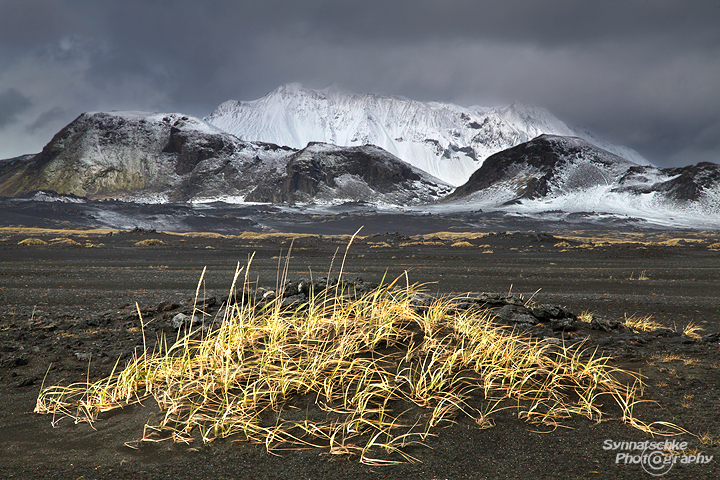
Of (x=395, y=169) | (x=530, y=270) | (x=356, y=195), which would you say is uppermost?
(x=395, y=169)

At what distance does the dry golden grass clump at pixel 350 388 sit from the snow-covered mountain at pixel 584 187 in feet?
338

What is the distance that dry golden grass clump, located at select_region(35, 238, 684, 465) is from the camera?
315 centimetres

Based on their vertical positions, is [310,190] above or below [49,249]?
above

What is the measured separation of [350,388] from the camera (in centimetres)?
363

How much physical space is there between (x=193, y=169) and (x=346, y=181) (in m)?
61.4

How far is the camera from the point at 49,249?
2670 centimetres

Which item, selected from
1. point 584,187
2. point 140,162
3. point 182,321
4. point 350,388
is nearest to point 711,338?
point 350,388

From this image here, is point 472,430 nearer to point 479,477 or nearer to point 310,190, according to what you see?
point 479,477

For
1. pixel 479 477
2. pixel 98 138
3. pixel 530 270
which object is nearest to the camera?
pixel 479 477

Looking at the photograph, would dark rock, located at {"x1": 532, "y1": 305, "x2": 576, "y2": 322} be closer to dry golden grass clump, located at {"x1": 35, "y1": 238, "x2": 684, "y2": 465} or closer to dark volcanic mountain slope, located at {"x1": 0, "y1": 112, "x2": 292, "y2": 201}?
dry golden grass clump, located at {"x1": 35, "y1": 238, "x2": 684, "y2": 465}

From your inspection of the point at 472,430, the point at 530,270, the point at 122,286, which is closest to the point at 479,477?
the point at 472,430

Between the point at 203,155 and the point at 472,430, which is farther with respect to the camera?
the point at 203,155

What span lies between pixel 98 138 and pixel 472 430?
198168mm

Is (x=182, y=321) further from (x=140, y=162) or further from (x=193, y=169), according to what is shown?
(x=140, y=162)
